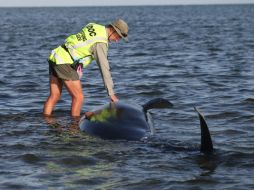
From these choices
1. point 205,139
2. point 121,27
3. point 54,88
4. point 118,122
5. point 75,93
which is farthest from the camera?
point 54,88

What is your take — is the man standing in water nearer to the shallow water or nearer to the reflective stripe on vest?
the reflective stripe on vest

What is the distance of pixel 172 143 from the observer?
10.5 meters

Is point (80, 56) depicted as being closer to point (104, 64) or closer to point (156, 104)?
point (104, 64)

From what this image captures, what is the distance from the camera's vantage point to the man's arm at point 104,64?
424 inches

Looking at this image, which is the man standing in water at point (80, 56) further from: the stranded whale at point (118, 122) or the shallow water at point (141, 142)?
the shallow water at point (141, 142)

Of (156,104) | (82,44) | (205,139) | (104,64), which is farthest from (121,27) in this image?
(205,139)

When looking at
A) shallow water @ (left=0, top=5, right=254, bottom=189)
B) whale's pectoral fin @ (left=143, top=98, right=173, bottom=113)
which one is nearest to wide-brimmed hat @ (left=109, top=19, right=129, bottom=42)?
whale's pectoral fin @ (left=143, top=98, right=173, bottom=113)

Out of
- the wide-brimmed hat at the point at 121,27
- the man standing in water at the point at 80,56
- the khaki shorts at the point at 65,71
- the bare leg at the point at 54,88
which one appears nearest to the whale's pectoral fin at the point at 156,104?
the man standing in water at the point at 80,56

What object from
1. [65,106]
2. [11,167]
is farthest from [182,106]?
[11,167]

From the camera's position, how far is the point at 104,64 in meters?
10.8

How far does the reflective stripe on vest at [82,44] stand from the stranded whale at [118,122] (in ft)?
3.52

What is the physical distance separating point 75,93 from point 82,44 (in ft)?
3.52

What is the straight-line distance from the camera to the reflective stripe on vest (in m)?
10.9

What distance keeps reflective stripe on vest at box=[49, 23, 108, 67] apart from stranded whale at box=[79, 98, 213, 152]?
1.07 meters
